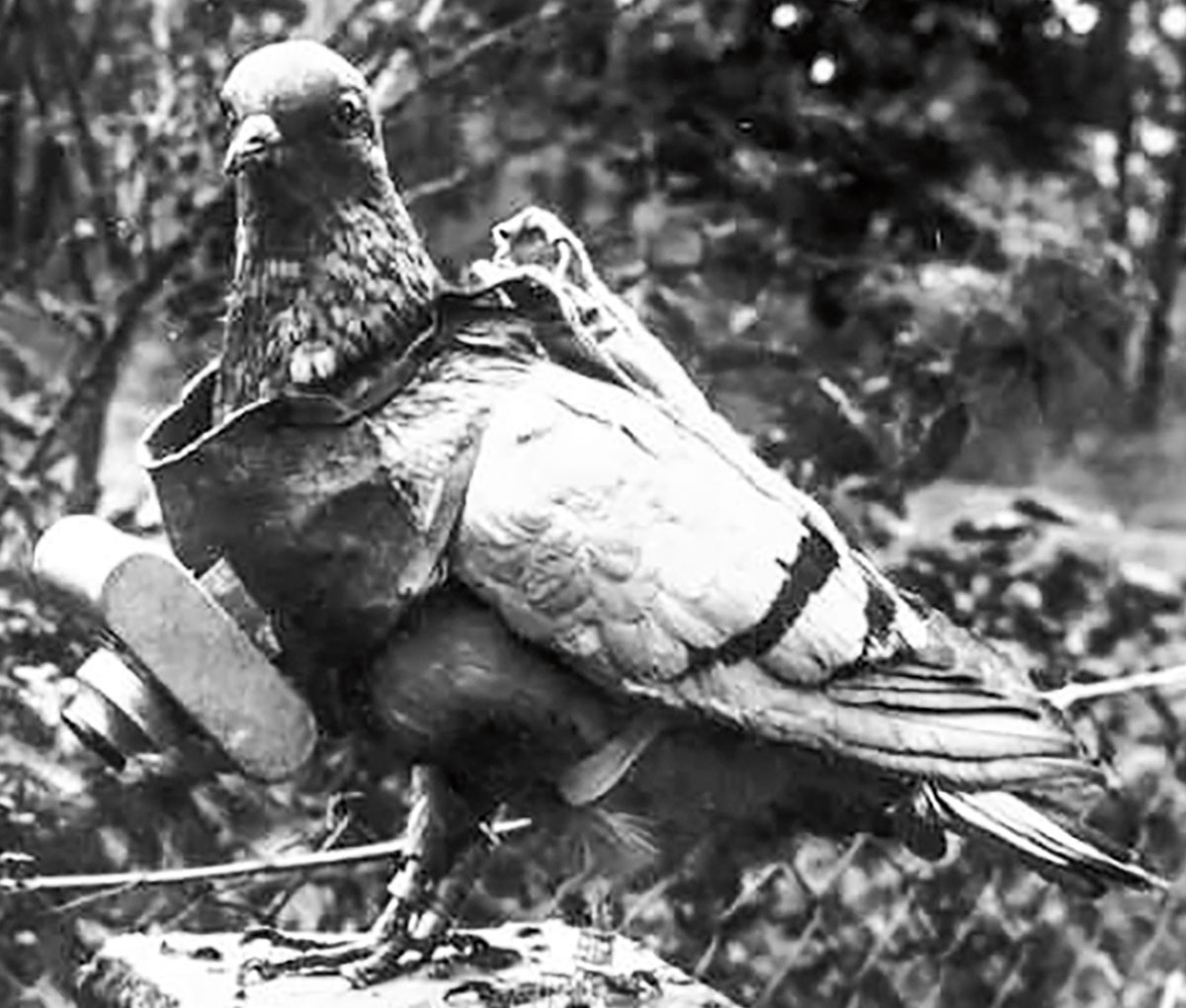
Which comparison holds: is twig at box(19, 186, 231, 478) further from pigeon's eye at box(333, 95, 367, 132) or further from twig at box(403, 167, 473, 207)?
pigeon's eye at box(333, 95, 367, 132)

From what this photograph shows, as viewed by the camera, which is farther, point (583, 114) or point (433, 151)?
point (583, 114)

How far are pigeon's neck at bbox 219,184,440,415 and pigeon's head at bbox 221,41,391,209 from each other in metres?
0.01

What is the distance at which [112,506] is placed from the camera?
280cm

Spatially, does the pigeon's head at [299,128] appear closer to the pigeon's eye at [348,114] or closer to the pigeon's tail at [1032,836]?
the pigeon's eye at [348,114]

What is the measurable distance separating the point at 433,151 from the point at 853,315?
1.72ft

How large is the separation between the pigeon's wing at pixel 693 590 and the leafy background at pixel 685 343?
831 mm

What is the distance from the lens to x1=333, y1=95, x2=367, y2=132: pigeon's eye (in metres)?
1.47

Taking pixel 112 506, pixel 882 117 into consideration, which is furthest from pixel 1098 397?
pixel 112 506

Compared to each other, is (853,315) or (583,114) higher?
(583,114)

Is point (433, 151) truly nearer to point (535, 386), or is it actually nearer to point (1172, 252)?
point (535, 386)

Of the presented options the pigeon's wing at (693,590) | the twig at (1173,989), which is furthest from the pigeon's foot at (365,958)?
the twig at (1173,989)

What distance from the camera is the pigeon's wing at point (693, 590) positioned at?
1464 mm

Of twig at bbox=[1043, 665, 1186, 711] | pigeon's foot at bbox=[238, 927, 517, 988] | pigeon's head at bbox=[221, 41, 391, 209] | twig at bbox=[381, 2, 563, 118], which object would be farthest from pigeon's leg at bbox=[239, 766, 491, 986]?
twig at bbox=[381, 2, 563, 118]

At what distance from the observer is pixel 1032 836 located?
164 cm
